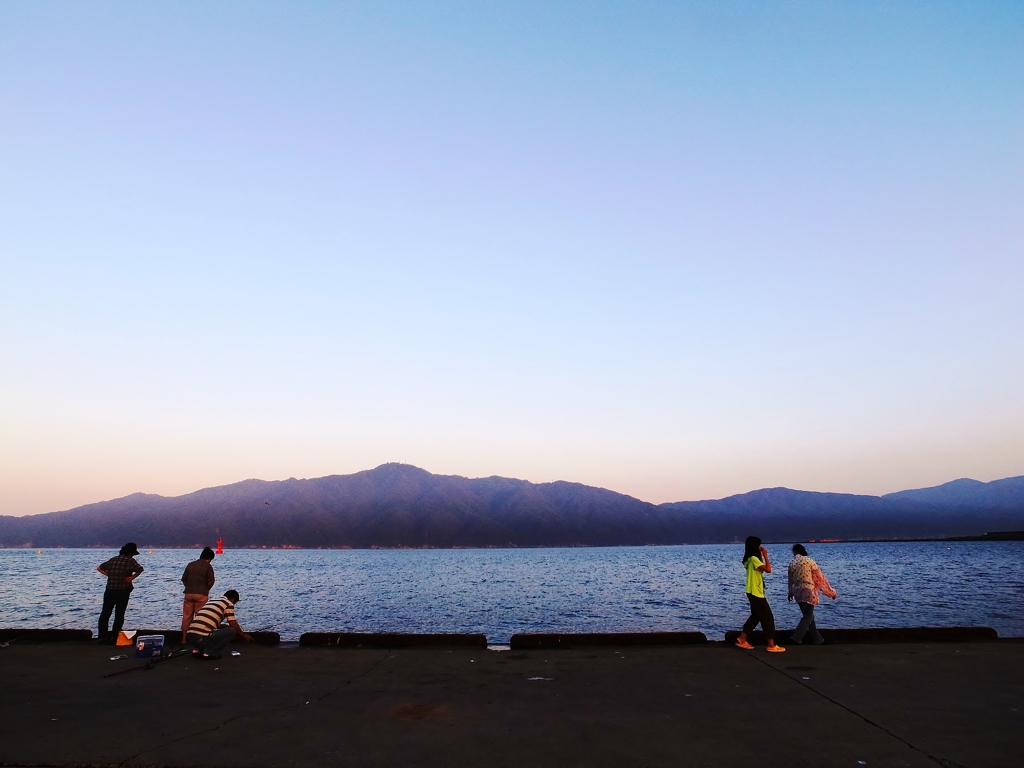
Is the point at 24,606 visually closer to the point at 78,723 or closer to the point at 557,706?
the point at 78,723

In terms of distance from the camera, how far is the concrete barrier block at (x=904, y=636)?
1179cm

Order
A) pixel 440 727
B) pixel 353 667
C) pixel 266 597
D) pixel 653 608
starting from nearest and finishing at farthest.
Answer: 1. pixel 440 727
2. pixel 353 667
3. pixel 653 608
4. pixel 266 597

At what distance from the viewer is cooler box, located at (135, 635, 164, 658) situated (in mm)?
→ 10945

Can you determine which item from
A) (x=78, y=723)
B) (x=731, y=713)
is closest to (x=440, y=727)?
(x=731, y=713)

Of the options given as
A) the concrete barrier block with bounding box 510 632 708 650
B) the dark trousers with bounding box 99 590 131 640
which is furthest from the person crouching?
the concrete barrier block with bounding box 510 632 708 650

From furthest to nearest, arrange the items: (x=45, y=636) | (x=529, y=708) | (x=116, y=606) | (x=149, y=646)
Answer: (x=45, y=636) < (x=116, y=606) < (x=149, y=646) < (x=529, y=708)

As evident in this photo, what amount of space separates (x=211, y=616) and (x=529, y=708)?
659 cm

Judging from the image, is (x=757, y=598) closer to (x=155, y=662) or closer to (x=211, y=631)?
(x=211, y=631)

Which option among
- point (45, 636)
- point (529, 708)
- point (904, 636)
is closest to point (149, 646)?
point (45, 636)

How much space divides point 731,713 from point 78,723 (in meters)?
7.39

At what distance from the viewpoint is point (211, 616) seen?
11.3 metres

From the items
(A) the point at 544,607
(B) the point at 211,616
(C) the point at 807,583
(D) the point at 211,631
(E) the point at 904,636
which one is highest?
(C) the point at 807,583

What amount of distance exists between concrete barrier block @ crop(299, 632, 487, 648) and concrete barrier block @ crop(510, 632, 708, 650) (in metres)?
0.83

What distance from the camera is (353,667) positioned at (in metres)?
10.2
